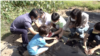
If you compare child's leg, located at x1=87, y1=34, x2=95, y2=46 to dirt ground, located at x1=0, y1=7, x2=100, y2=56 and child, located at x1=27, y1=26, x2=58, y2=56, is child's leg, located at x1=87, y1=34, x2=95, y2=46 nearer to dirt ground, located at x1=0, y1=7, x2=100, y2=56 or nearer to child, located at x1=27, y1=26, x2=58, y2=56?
dirt ground, located at x1=0, y1=7, x2=100, y2=56

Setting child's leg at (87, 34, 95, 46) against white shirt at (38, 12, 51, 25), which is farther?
white shirt at (38, 12, 51, 25)

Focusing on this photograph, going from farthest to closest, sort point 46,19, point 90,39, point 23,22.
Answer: point 46,19, point 90,39, point 23,22

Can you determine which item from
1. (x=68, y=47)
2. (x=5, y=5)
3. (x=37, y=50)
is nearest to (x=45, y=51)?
(x=37, y=50)

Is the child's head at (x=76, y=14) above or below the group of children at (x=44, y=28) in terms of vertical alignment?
above

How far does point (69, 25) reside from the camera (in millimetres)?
2635

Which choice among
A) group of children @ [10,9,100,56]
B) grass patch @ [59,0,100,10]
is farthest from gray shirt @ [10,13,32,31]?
grass patch @ [59,0,100,10]

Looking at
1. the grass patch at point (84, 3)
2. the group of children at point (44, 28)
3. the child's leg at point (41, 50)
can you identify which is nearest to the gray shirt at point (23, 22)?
the group of children at point (44, 28)

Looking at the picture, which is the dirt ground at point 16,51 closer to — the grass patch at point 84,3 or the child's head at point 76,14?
the child's head at point 76,14

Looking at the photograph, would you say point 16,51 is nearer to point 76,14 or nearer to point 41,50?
point 41,50

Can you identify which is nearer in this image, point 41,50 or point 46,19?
point 41,50

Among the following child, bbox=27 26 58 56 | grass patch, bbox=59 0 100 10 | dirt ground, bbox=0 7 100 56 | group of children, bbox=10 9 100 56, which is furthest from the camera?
grass patch, bbox=59 0 100 10

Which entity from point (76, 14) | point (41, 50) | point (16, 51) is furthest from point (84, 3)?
point (16, 51)

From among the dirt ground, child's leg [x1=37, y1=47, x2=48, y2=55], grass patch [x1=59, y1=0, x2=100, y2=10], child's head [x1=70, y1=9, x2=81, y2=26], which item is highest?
grass patch [x1=59, y1=0, x2=100, y2=10]

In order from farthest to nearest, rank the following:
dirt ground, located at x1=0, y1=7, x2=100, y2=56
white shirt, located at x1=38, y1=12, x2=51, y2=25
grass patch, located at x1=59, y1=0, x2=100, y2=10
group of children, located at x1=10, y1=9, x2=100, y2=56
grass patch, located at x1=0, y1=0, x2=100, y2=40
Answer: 1. grass patch, located at x1=59, y1=0, x2=100, y2=10
2. grass patch, located at x1=0, y1=0, x2=100, y2=40
3. white shirt, located at x1=38, y1=12, x2=51, y2=25
4. dirt ground, located at x1=0, y1=7, x2=100, y2=56
5. group of children, located at x1=10, y1=9, x2=100, y2=56
